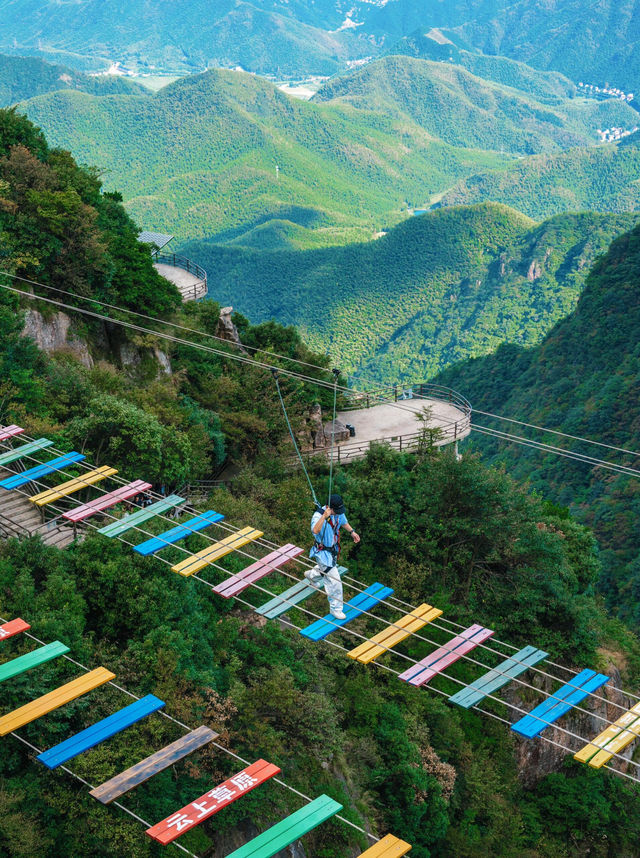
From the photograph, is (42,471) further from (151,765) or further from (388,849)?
(388,849)

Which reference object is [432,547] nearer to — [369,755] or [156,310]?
[369,755]

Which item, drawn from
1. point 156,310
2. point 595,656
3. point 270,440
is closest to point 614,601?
point 595,656

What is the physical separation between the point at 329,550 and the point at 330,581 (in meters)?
0.62

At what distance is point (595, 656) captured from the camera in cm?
3098

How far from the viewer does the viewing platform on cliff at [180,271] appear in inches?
1740

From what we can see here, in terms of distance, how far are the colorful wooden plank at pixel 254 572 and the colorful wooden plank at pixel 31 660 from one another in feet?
9.94

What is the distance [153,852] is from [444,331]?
147242 mm

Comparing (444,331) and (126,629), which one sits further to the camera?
(444,331)

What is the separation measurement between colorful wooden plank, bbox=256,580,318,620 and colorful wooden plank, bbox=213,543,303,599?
55 cm

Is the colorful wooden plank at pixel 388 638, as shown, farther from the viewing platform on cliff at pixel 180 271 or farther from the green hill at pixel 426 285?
the green hill at pixel 426 285

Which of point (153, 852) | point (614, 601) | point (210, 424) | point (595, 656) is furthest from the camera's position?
point (614, 601)

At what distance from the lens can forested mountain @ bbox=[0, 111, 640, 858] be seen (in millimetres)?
19328

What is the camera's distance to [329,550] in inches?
691

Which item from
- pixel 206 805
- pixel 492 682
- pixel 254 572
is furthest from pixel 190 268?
Result: pixel 206 805
